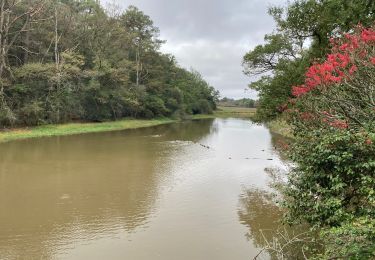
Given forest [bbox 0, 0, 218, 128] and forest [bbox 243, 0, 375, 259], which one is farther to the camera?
forest [bbox 0, 0, 218, 128]

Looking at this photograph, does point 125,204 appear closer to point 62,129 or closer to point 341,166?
point 341,166

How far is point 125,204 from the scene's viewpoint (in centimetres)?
1184

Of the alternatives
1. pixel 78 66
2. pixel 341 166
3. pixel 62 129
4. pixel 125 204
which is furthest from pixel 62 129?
pixel 341 166

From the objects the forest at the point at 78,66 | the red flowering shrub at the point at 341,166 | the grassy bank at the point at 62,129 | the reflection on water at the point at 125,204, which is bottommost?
the reflection on water at the point at 125,204

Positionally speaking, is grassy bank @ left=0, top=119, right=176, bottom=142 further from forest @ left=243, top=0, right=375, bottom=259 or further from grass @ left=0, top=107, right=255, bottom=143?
forest @ left=243, top=0, right=375, bottom=259

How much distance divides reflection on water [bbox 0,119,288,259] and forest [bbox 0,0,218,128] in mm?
13790

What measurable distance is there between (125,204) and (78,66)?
33.0 meters

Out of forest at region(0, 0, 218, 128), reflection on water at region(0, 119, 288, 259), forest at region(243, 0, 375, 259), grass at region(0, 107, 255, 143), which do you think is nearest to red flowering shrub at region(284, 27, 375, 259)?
forest at region(243, 0, 375, 259)

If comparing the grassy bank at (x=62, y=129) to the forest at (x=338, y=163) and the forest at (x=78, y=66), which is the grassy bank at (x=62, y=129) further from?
the forest at (x=338, y=163)

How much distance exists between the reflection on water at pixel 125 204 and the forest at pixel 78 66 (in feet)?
45.2

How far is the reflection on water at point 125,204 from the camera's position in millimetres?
8422

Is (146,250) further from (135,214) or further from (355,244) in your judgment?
(355,244)

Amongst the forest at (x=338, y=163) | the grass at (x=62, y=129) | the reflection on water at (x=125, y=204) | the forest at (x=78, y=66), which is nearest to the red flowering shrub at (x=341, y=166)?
the forest at (x=338, y=163)

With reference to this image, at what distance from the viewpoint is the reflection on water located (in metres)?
8.42
